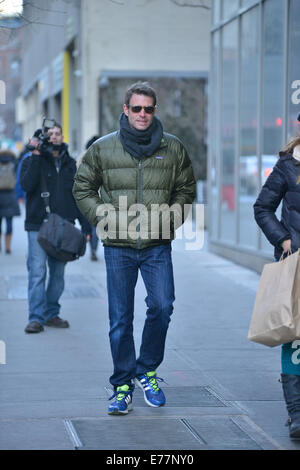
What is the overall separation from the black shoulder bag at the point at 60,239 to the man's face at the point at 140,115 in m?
2.75

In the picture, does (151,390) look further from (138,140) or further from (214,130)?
(214,130)

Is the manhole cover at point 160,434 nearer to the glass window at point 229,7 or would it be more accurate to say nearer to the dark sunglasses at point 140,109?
the dark sunglasses at point 140,109

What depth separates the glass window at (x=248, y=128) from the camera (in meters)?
13.9

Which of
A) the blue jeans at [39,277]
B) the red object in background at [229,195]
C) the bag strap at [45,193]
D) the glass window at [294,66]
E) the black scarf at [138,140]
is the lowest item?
the blue jeans at [39,277]

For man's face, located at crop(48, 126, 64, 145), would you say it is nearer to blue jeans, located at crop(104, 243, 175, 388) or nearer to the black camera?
the black camera

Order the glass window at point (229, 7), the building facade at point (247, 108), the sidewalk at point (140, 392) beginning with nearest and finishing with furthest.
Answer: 1. the sidewalk at point (140, 392)
2. the building facade at point (247, 108)
3. the glass window at point (229, 7)

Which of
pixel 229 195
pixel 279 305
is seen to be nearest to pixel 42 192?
pixel 279 305

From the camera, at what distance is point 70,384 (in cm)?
655

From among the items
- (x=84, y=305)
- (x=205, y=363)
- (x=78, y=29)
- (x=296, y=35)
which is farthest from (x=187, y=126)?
(x=205, y=363)

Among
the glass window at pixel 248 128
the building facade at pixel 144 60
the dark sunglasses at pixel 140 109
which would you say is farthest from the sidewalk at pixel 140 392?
the building facade at pixel 144 60

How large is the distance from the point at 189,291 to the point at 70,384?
499 centimetres

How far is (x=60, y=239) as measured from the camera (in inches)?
329

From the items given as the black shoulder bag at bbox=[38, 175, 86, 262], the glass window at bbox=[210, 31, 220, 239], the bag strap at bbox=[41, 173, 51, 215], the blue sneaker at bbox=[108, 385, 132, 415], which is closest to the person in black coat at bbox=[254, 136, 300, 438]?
the blue sneaker at bbox=[108, 385, 132, 415]

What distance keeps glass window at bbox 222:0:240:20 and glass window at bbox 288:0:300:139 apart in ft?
8.96
